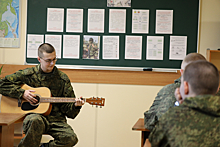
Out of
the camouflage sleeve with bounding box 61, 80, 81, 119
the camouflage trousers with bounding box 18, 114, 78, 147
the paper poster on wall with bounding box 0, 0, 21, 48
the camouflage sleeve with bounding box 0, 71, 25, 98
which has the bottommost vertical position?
Result: the camouflage trousers with bounding box 18, 114, 78, 147

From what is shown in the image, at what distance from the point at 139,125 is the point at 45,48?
1562 millimetres

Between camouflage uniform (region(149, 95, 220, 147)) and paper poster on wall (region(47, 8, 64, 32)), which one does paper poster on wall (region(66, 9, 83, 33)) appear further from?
camouflage uniform (region(149, 95, 220, 147))

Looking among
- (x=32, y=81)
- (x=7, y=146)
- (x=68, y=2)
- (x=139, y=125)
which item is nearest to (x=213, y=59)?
(x=139, y=125)

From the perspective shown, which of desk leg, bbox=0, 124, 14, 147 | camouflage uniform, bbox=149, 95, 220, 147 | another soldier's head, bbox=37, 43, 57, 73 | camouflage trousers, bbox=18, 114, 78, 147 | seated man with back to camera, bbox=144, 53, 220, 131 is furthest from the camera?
another soldier's head, bbox=37, 43, 57, 73

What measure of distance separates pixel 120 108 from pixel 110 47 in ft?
3.42

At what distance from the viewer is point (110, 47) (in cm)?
403

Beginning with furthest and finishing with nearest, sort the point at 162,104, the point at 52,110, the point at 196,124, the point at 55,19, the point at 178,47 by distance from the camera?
the point at 55,19 < the point at 178,47 < the point at 52,110 < the point at 162,104 < the point at 196,124

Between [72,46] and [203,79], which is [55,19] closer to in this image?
[72,46]

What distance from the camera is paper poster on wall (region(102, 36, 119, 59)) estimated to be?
13.2 feet

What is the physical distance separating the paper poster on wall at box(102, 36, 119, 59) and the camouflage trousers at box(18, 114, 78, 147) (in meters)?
1.50

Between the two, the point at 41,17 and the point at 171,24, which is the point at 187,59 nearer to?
the point at 171,24

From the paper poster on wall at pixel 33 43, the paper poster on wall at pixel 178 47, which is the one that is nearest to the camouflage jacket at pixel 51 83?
the paper poster on wall at pixel 33 43

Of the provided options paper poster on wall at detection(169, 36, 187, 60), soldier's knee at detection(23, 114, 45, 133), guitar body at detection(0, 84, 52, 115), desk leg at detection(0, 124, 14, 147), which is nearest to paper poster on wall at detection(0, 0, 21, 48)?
guitar body at detection(0, 84, 52, 115)

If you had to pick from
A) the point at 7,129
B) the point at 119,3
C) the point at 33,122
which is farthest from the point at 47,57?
the point at 119,3
